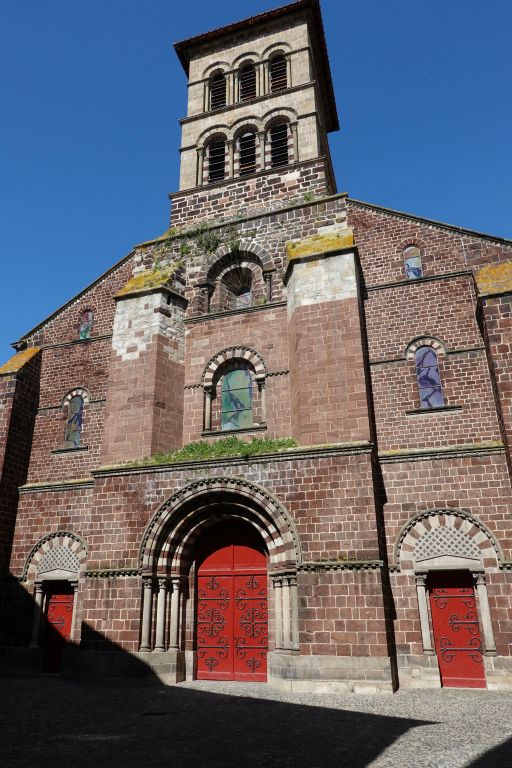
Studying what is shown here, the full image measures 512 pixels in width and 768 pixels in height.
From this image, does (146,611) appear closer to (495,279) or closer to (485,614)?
(485,614)

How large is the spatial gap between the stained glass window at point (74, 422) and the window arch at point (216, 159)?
845 centimetres

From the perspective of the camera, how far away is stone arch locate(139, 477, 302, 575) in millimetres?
11859

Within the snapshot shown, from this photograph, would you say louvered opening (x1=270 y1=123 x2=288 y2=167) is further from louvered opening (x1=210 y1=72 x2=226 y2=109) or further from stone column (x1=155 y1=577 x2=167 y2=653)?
stone column (x1=155 y1=577 x2=167 y2=653)

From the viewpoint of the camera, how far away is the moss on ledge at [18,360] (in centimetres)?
1681

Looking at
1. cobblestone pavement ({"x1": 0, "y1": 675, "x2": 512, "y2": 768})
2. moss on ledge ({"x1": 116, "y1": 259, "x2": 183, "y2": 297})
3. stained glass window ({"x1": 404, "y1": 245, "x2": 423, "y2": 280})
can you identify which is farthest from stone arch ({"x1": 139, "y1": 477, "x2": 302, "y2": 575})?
stained glass window ({"x1": 404, "y1": 245, "x2": 423, "y2": 280})

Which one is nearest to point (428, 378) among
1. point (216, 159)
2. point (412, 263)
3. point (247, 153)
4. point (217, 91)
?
point (412, 263)

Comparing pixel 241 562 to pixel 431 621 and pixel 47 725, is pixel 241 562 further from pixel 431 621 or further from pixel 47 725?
Answer: pixel 47 725

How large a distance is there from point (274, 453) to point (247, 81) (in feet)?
49.7

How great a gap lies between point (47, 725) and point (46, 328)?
1341cm

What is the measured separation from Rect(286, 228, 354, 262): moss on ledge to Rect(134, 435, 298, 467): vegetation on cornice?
4780 mm

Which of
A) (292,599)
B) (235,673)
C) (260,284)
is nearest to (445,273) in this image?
(260,284)

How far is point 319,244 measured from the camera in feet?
47.2

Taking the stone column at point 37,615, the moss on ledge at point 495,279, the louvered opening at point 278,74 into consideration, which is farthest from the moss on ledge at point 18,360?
the moss on ledge at point 495,279

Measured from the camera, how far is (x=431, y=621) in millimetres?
11641
